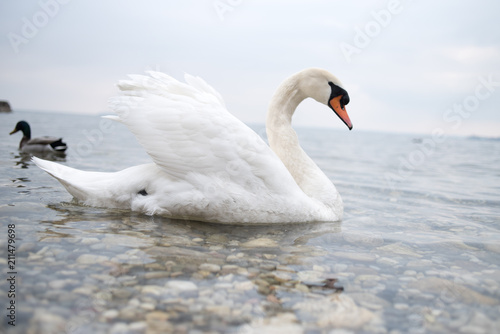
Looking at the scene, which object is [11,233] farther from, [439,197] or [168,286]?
[439,197]

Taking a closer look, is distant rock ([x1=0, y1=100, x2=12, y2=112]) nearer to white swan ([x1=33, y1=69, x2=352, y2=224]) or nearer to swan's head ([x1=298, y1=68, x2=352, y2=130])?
white swan ([x1=33, y1=69, x2=352, y2=224])

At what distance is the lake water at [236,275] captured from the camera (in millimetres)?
2320

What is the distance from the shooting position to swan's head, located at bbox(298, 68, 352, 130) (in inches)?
205

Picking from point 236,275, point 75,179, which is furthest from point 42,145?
point 236,275

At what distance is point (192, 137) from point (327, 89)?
207 centimetres

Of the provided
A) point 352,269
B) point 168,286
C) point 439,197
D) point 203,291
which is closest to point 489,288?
point 352,269

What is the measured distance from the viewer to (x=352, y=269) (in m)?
3.31

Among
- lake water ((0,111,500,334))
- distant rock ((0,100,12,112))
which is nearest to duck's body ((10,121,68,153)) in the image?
lake water ((0,111,500,334))

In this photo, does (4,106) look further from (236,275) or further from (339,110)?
(236,275)

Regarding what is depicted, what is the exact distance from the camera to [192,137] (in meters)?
4.06

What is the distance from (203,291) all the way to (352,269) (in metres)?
1.30

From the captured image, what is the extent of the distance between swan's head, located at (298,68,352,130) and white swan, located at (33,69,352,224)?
123 cm

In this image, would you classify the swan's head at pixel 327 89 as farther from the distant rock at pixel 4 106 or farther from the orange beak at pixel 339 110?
the distant rock at pixel 4 106

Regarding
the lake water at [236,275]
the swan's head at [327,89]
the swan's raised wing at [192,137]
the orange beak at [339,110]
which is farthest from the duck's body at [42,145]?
the orange beak at [339,110]
